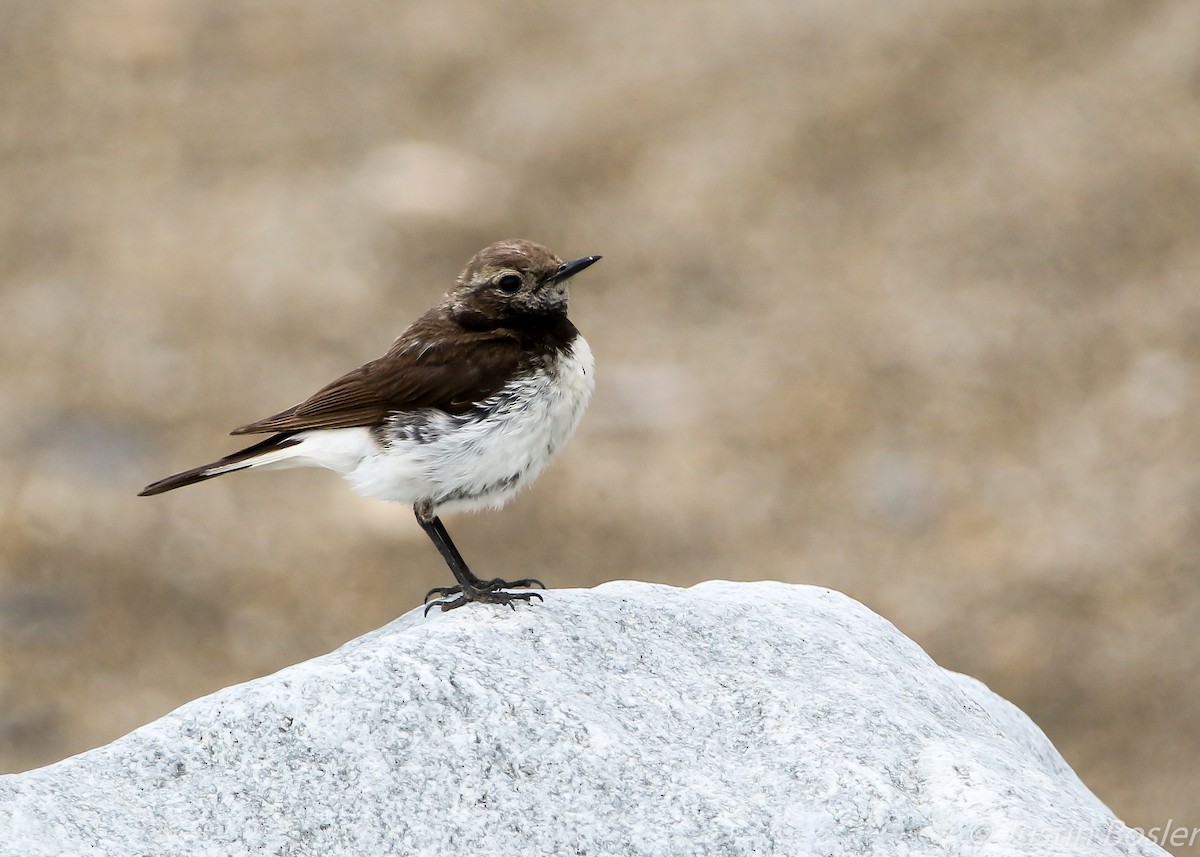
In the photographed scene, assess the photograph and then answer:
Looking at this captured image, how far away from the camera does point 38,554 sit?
1216 cm

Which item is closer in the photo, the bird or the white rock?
the white rock

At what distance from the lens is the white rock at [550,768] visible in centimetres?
402

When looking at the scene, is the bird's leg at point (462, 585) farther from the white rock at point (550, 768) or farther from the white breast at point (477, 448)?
the white rock at point (550, 768)

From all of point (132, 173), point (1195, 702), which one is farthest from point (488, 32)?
point (1195, 702)

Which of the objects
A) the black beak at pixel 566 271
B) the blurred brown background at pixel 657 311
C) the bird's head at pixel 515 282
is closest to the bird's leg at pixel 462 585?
the bird's head at pixel 515 282

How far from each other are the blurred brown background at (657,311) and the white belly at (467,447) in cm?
615

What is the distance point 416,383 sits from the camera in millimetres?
5867

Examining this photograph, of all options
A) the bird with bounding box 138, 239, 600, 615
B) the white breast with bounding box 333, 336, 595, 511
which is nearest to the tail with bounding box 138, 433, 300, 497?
the bird with bounding box 138, 239, 600, 615

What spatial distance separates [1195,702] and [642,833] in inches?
335

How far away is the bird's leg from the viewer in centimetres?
543

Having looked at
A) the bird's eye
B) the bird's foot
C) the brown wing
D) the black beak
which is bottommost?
the bird's foot

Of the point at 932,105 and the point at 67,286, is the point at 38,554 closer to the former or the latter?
the point at 67,286

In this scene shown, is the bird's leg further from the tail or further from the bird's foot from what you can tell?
the tail

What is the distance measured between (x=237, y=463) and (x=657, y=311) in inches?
386
